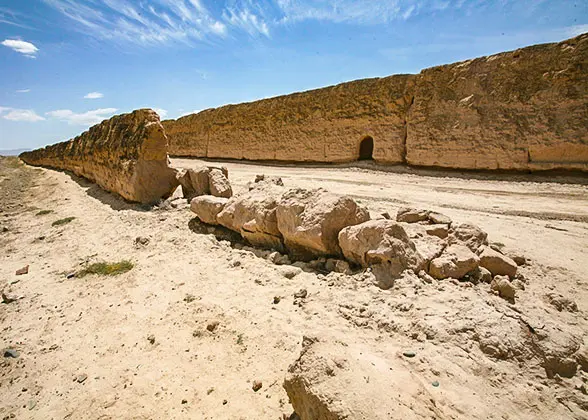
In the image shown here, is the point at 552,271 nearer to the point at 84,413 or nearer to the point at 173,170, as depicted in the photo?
the point at 84,413

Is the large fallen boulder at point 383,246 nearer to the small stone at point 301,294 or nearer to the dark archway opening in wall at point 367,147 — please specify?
the small stone at point 301,294

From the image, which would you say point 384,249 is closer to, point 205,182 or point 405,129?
point 205,182

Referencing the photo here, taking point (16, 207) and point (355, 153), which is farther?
point (355, 153)

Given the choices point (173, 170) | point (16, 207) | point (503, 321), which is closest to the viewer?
point (503, 321)

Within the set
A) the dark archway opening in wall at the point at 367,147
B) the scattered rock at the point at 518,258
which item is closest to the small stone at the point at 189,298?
the scattered rock at the point at 518,258

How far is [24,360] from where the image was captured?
90.9 inches

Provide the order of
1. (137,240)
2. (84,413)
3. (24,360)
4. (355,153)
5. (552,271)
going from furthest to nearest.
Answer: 1. (355,153)
2. (137,240)
3. (552,271)
4. (24,360)
5. (84,413)

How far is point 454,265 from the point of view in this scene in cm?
263

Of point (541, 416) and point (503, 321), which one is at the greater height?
point (503, 321)

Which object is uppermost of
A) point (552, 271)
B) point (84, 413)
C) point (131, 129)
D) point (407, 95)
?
point (407, 95)

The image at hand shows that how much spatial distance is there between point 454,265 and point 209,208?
3.50 m

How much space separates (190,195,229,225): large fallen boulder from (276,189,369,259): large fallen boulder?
4.83 ft

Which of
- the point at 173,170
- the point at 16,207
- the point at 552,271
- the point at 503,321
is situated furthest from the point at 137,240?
the point at 16,207

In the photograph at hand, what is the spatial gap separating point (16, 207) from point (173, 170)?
4938mm
